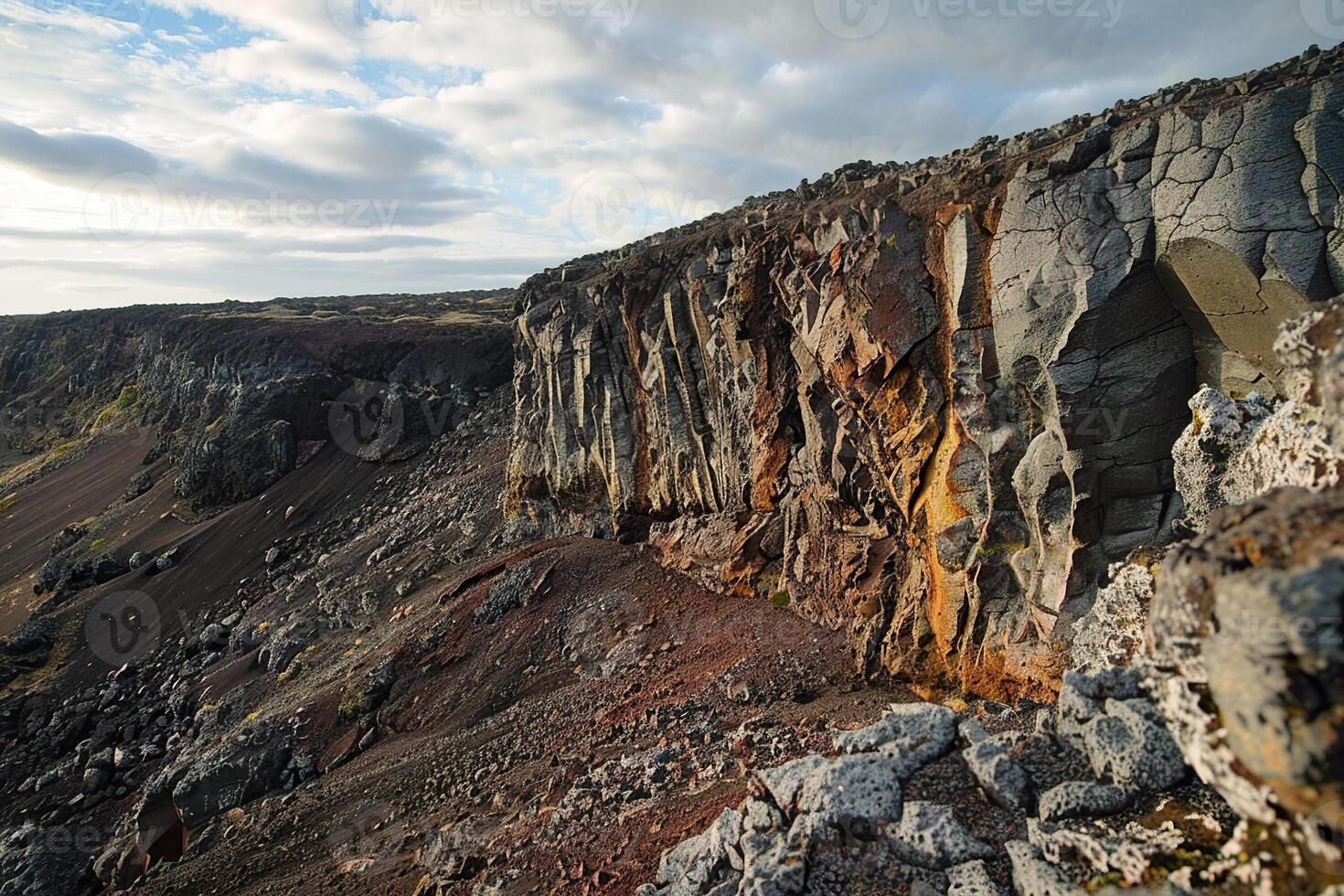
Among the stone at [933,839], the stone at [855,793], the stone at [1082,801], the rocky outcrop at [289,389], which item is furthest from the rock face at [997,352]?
the rocky outcrop at [289,389]

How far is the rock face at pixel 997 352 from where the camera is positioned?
32.1 feet

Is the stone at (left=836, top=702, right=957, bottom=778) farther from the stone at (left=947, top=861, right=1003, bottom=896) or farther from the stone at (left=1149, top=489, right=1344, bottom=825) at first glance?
the stone at (left=1149, top=489, right=1344, bottom=825)

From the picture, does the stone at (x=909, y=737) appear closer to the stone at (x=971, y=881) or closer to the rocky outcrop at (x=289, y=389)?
the stone at (x=971, y=881)

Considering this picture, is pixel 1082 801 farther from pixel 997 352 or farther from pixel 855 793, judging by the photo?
pixel 997 352

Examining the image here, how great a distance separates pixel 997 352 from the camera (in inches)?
507

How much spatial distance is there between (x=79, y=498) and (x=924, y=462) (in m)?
68.2

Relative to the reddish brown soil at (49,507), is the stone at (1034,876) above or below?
above

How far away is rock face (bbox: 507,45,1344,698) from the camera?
977 centimetres

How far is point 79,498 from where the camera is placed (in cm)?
5562

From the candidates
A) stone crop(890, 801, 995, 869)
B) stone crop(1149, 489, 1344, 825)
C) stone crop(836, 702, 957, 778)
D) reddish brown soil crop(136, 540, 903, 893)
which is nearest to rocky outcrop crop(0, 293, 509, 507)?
reddish brown soil crop(136, 540, 903, 893)

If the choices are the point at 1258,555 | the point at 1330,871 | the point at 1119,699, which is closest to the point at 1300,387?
the point at 1258,555

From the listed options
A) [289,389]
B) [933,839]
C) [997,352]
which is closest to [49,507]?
[289,389]

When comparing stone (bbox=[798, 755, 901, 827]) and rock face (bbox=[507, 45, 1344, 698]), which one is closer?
stone (bbox=[798, 755, 901, 827])

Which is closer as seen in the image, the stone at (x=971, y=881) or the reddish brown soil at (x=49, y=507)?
the stone at (x=971, y=881)
